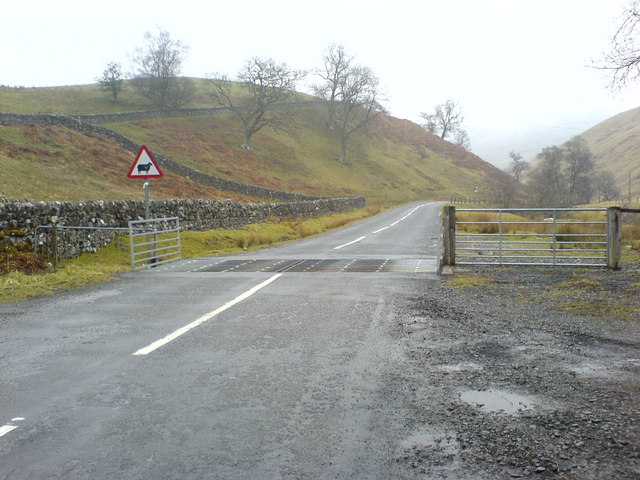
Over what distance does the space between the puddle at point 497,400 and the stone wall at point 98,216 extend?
47.2 ft

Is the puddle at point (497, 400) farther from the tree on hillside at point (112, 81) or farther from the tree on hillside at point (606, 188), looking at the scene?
the tree on hillside at point (606, 188)

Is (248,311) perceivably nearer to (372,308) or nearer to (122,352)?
(372,308)

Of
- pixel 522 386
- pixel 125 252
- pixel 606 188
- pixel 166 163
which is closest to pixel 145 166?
pixel 125 252

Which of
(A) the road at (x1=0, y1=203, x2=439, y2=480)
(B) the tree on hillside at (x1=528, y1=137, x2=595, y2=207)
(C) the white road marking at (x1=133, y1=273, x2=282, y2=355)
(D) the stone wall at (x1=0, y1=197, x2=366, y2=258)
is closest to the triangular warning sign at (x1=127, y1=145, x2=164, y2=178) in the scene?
(D) the stone wall at (x1=0, y1=197, x2=366, y2=258)

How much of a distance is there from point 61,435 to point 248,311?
182 inches

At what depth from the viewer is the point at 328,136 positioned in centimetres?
10281

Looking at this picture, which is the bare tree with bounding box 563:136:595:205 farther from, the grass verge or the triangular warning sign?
the triangular warning sign

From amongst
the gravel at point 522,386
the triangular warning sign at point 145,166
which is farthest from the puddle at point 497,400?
the triangular warning sign at point 145,166

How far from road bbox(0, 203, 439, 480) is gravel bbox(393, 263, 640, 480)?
0.30m

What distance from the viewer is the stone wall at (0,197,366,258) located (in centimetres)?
1528

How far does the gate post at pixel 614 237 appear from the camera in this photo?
40.3ft

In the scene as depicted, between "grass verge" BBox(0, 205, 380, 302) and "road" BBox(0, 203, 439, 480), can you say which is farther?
"grass verge" BBox(0, 205, 380, 302)

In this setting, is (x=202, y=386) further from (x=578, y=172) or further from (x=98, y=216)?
(x=578, y=172)

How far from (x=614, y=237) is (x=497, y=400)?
9.49 metres
